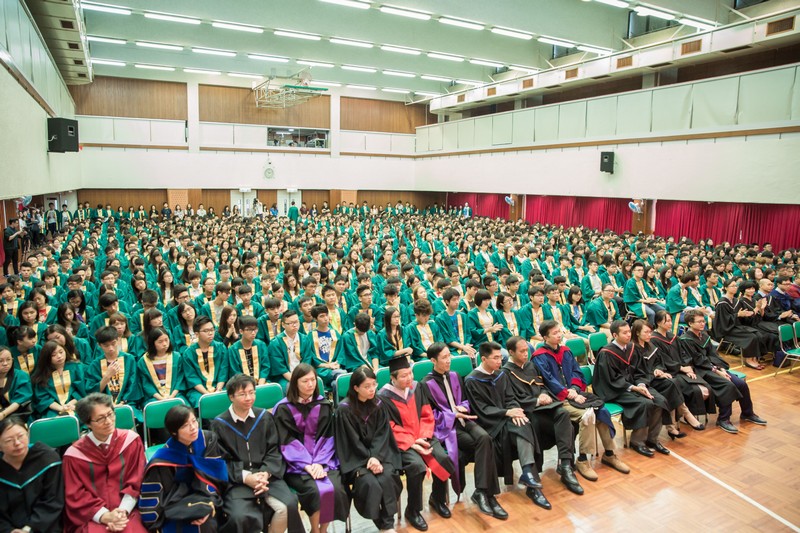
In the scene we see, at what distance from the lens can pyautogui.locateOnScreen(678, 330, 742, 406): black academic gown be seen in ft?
19.6

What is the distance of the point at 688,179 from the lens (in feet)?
56.7

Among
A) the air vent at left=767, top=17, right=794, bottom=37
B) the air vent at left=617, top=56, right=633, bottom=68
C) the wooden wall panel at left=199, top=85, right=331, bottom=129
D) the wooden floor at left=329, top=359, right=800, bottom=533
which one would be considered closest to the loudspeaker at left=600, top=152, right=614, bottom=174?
the air vent at left=617, top=56, right=633, bottom=68

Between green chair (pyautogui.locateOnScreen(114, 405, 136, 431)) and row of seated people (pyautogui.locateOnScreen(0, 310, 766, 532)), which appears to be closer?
row of seated people (pyautogui.locateOnScreen(0, 310, 766, 532))

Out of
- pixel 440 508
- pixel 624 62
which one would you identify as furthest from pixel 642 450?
pixel 624 62

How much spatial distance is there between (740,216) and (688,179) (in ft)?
6.67

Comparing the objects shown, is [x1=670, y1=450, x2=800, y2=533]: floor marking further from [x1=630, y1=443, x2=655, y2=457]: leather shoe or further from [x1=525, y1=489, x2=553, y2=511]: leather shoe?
[x1=525, y1=489, x2=553, y2=511]: leather shoe

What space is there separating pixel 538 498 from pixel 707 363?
3.18 metres

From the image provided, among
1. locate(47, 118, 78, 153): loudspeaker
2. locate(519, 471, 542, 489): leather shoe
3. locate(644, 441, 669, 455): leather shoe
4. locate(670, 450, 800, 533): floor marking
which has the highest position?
locate(47, 118, 78, 153): loudspeaker

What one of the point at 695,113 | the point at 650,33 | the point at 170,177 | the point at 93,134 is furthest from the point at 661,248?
the point at 93,134

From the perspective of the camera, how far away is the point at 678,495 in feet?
15.3

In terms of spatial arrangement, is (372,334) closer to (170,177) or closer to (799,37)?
(799,37)

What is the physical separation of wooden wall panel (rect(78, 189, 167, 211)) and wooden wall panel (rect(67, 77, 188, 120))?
3746 millimetres

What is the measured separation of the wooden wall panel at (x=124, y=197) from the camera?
2522 centimetres

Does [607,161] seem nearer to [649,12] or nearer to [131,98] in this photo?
[649,12]
